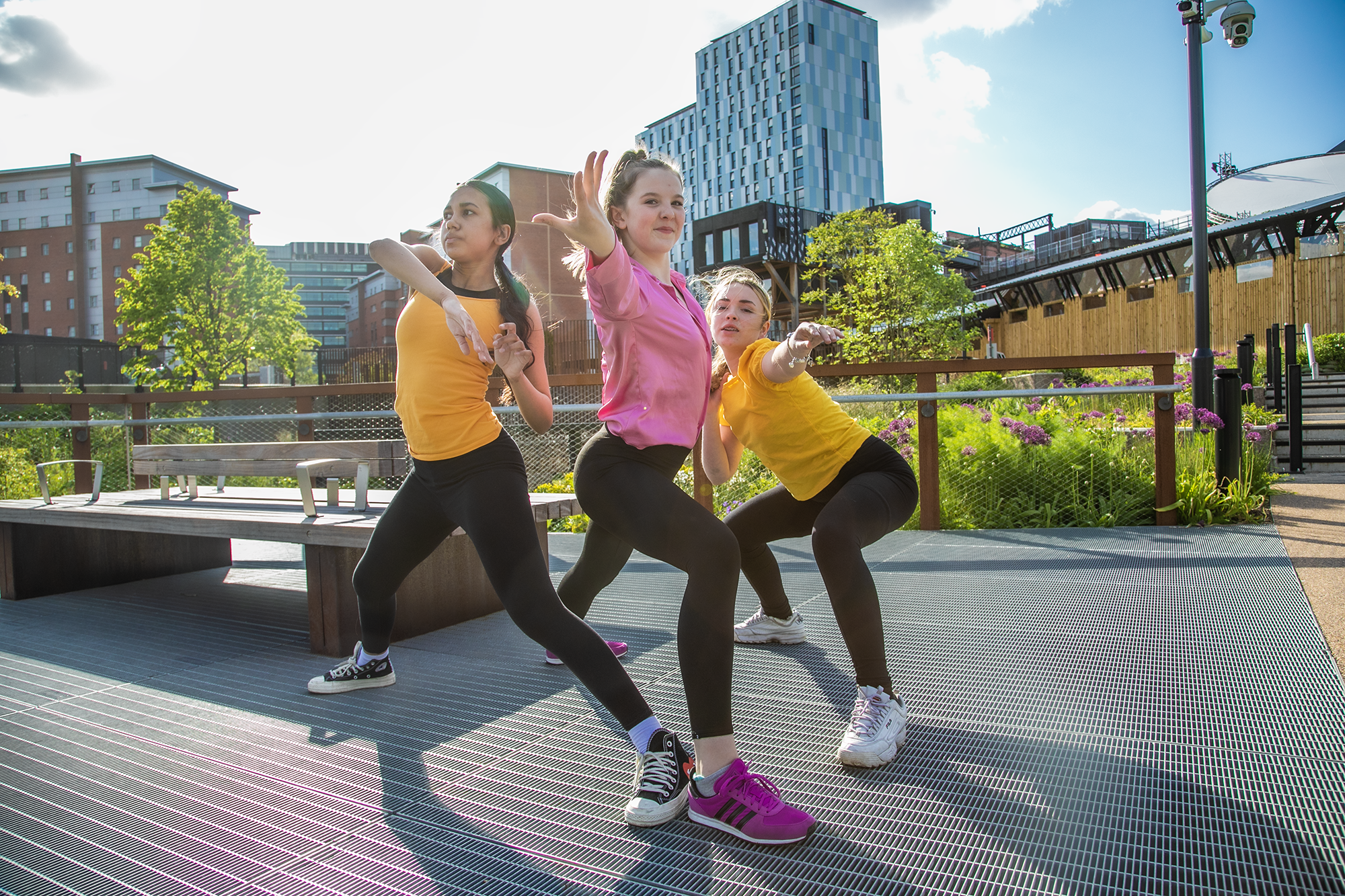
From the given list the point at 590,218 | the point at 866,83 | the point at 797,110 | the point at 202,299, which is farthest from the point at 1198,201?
the point at 866,83

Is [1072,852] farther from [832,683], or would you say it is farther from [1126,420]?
[1126,420]

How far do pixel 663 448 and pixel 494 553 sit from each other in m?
0.53

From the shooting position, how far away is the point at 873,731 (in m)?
2.06

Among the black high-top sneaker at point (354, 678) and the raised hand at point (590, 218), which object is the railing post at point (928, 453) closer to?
the black high-top sneaker at point (354, 678)

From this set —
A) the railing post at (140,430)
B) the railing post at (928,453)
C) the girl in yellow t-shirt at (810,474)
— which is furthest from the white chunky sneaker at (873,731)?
the railing post at (140,430)

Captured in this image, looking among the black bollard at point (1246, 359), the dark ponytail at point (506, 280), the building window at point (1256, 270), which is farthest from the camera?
the building window at point (1256, 270)

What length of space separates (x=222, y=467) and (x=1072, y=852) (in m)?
4.61

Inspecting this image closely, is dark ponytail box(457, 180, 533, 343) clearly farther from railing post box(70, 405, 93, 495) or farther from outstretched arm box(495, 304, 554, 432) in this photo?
railing post box(70, 405, 93, 495)

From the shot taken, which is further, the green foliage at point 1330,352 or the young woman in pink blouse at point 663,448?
the green foliage at point 1330,352

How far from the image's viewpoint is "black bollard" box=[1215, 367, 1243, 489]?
18.5 feet

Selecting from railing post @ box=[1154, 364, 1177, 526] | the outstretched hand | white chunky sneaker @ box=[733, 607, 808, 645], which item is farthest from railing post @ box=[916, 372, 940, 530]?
the outstretched hand

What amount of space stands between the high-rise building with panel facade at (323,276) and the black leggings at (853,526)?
4869 inches

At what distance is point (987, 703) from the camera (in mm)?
2436

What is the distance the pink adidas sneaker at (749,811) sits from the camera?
5.46 ft
